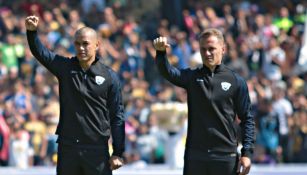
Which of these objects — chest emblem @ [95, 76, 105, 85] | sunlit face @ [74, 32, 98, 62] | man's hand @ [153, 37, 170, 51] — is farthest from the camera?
chest emblem @ [95, 76, 105, 85]

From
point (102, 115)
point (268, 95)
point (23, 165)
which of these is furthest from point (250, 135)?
point (268, 95)

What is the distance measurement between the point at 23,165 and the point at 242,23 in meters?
6.51

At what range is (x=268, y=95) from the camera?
62.0 feet

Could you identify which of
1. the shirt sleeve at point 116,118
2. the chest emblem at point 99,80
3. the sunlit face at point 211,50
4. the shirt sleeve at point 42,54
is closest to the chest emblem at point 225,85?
the sunlit face at point 211,50

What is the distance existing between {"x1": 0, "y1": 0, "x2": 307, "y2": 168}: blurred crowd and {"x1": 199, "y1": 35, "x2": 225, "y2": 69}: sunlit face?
611 centimetres

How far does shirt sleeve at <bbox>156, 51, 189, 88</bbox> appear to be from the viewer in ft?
30.1

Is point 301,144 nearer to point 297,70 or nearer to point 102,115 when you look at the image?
point 297,70

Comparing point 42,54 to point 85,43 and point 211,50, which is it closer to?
point 85,43

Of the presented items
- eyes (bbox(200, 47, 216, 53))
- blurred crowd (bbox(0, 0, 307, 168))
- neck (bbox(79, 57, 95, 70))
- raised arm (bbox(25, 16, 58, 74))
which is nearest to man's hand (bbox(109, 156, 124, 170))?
neck (bbox(79, 57, 95, 70))

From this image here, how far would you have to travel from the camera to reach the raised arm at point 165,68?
29.7ft

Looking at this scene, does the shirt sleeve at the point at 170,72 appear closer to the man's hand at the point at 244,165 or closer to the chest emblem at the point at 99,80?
the chest emblem at the point at 99,80

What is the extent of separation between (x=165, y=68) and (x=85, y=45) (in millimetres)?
796

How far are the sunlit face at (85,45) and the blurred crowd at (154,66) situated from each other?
19.4ft

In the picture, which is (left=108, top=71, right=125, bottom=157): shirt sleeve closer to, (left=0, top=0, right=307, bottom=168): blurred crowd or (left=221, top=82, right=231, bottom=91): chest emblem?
(left=221, top=82, right=231, bottom=91): chest emblem
